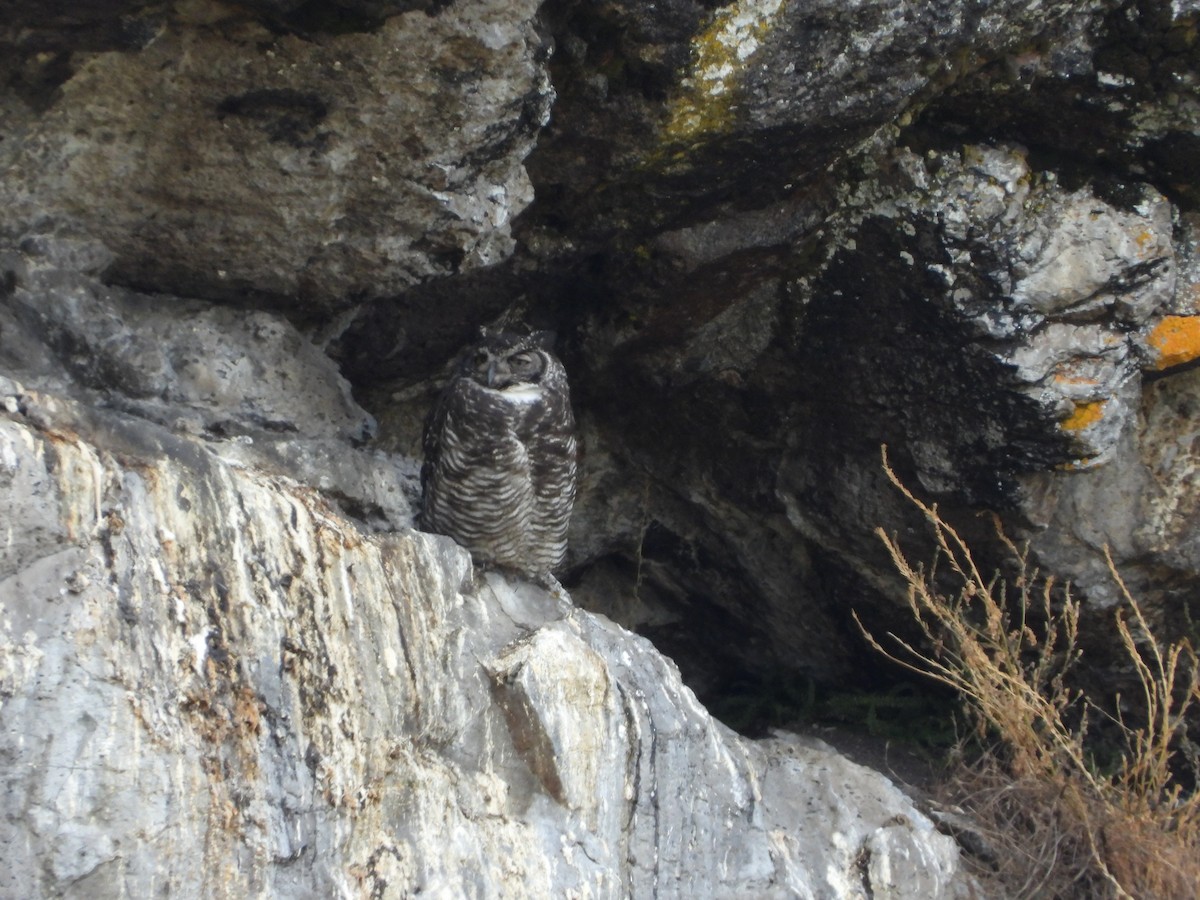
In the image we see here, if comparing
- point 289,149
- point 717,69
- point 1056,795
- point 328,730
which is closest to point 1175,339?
point 1056,795

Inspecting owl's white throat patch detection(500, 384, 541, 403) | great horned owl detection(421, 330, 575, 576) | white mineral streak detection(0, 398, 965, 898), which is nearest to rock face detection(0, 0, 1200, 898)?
white mineral streak detection(0, 398, 965, 898)

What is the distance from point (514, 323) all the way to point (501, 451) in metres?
0.72

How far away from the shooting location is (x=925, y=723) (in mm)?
4555

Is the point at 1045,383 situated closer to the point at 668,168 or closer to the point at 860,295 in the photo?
the point at 860,295

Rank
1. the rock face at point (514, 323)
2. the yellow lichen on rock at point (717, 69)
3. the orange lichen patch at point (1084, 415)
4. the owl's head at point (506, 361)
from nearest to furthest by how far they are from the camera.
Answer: the rock face at point (514, 323) < the yellow lichen on rock at point (717, 69) < the owl's head at point (506, 361) < the orange lichen patch at point (1084, 415)

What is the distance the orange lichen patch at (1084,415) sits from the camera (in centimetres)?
361

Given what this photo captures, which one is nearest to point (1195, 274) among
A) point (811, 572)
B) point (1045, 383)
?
point (1045, 383)

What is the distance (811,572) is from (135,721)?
116 inches

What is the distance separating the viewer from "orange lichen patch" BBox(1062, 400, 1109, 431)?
3607mm

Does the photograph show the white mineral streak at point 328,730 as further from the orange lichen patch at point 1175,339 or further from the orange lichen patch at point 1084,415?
the orange lichen patch at point 1175,339

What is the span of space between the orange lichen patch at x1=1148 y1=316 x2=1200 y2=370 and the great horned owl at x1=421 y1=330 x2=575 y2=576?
6.02 feet

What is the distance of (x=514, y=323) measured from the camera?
4.00 metres

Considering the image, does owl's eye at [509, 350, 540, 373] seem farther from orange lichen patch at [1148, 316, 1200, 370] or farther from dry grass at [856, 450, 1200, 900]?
orange lichen patch at [1148, 316, 1200, 370]

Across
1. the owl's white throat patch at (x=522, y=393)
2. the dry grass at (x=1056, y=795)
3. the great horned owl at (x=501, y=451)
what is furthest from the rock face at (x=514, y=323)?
the owl's white throat patch at (x=522, y=393)
